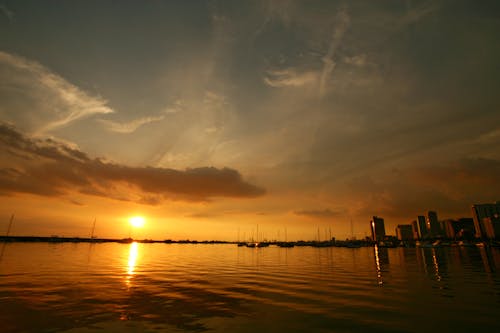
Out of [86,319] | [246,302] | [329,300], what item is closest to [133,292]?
[86,319]

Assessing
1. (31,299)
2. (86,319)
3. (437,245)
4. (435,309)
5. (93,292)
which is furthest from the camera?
(437,245)

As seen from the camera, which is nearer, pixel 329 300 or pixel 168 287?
pixel 329 300

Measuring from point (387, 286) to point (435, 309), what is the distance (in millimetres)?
10855

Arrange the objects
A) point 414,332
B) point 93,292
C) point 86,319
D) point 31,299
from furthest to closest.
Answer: point 93,292 < point 31,299 < point 86,319 < point 414,332

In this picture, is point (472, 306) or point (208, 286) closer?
point (472, 306)

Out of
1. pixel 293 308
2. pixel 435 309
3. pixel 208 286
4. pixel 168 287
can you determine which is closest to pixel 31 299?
pixel 168 287

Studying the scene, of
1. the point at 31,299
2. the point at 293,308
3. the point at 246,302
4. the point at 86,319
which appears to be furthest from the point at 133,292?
the point at 293,308

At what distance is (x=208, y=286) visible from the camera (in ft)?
99.5

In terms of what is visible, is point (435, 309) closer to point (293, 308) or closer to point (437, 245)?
point (293, 308)

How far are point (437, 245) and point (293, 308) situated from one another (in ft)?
707

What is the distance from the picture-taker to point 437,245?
186375mm

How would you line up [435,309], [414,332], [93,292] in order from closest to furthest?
[414,332] → [435,309] → [93,292]

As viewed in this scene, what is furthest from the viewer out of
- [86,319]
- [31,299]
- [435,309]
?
[31,299]

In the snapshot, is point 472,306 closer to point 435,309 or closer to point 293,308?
point 435,309
